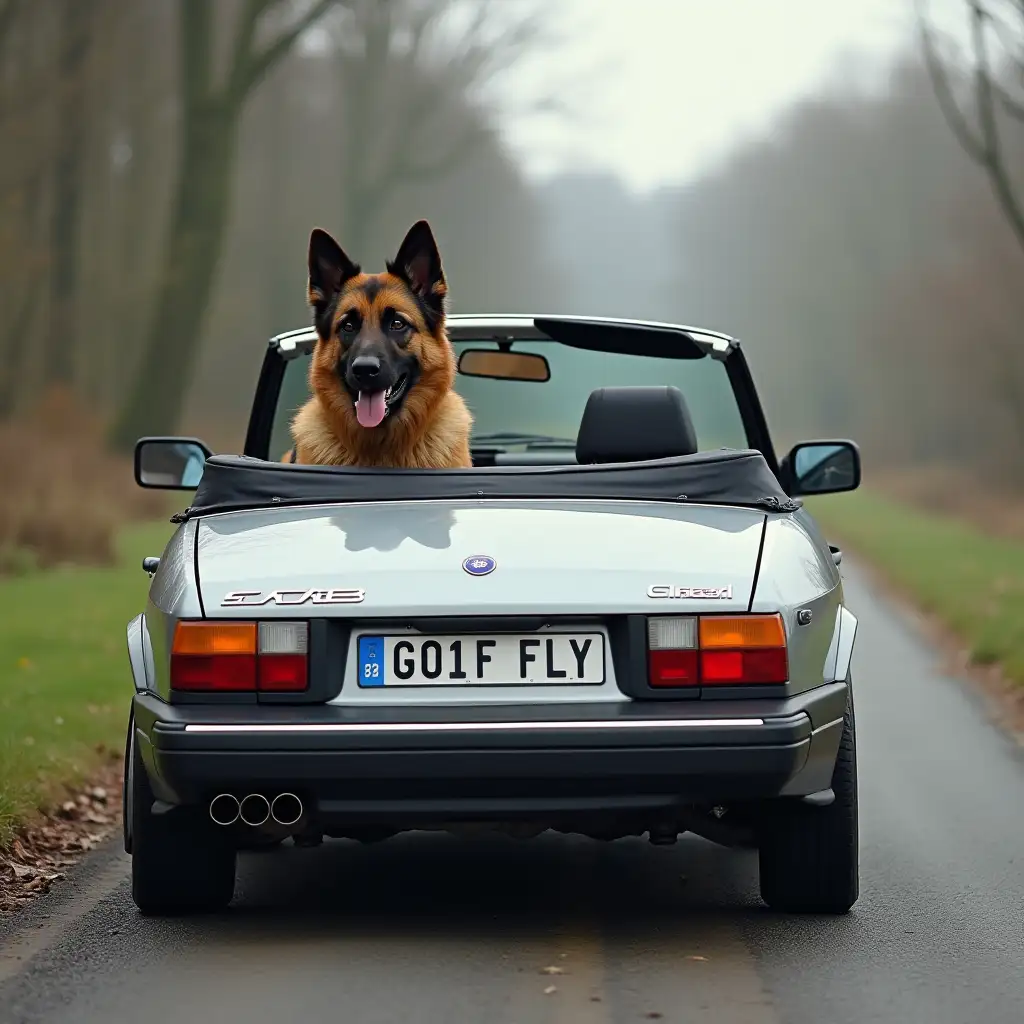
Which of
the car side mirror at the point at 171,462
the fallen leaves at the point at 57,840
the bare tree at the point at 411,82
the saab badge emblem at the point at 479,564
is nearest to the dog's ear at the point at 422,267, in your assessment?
the car side mirror at the point at 171,462

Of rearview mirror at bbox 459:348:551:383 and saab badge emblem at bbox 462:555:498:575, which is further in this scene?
rearview mirror at bbox 459:348:551:383

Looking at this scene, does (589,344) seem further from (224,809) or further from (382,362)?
(224,809)

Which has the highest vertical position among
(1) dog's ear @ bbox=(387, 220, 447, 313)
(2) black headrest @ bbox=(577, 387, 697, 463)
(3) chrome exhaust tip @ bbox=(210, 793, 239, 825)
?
(1) dog's ear @ bbox=(387, 220, 447, 313)

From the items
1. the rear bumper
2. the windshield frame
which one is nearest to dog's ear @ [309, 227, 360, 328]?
the windshield frame

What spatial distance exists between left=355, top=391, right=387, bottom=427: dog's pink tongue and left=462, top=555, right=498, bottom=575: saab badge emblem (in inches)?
51.4

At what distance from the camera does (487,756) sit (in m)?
5.42

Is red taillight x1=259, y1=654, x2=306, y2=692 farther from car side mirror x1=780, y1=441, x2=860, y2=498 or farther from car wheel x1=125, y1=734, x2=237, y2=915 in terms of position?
car side mirror x1=780, y1=441, x2=860, y2=498

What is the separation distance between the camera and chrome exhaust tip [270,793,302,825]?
5.57m

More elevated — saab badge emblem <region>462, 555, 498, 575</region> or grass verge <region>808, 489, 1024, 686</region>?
saab badge emblem <region>462, 555, 498, 575</region>

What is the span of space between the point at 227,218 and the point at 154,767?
2577cm

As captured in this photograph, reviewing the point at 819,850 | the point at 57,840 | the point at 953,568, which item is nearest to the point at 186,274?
the point at 953,568

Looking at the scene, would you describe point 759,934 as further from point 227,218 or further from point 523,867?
point 227,218

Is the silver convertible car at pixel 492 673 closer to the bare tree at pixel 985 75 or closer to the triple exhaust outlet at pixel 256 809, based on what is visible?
the triple exhaust outlet at pixel 256 809

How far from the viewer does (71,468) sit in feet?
83.9
